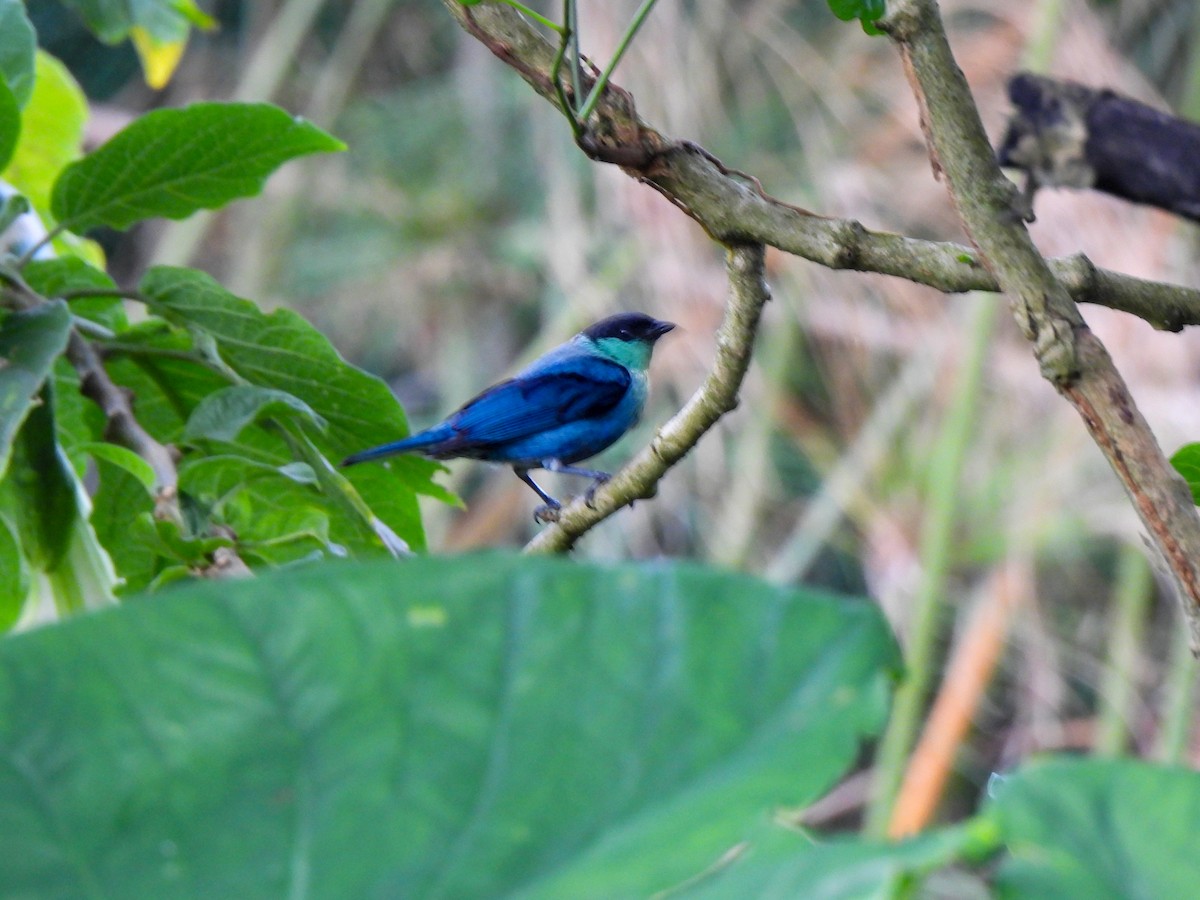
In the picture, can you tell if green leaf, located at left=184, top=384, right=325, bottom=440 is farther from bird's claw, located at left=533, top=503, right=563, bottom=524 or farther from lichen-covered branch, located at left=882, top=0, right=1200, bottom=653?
bird's claw, located at left=533, top=503, right=563, bottom=524

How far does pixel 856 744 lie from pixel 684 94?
5.95 m

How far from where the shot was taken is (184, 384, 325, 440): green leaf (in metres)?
1.61

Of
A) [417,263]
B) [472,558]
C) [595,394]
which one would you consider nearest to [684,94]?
[417,263]

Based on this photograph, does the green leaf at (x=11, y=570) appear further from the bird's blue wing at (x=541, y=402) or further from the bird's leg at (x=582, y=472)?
the bird's blue wing at (x=541, y=402)

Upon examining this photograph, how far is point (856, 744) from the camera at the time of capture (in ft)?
2.24

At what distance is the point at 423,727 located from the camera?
0.77 meters

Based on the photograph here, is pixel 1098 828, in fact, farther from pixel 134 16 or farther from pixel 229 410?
pixel 134 16

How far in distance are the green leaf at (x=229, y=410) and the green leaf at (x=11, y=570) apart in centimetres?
23

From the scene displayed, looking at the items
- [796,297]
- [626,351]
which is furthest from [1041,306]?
[796,297]

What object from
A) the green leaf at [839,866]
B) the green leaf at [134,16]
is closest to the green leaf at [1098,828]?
the green leaf at [839,866]

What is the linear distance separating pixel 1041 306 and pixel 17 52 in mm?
1500

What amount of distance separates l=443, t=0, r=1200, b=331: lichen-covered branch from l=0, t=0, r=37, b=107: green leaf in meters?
0.78

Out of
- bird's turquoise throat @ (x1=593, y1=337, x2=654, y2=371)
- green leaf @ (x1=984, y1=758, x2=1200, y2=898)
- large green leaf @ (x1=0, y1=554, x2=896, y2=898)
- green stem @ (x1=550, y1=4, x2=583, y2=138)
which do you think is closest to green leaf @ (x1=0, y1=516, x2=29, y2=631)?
green stem @ (x1=550, y1=4, x2=583, y2=138)

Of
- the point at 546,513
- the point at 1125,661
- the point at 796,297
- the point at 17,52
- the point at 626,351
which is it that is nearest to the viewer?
the point at 17,52
